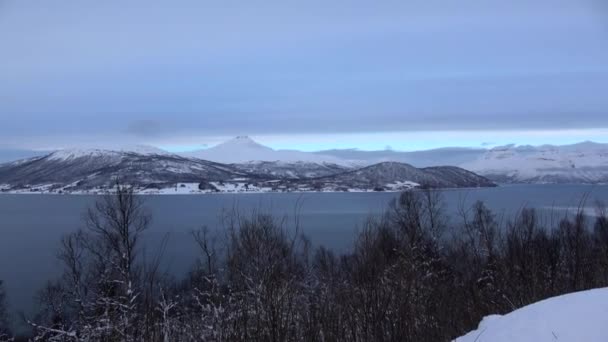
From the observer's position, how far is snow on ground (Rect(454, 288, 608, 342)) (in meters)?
4.04

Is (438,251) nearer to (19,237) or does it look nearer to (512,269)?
(512,269)

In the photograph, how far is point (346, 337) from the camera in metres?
5.54

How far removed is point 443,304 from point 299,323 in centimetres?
248

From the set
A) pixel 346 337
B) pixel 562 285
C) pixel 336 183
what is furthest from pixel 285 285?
pixel 336 183

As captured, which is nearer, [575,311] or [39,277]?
[575,311]

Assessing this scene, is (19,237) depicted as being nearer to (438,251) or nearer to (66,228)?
(66,228)

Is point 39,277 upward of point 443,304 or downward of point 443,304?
downward

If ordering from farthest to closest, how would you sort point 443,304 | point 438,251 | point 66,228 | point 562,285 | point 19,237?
point 66,228 < point 19,237 < point 438,251 < point 562,285 < point 443,304

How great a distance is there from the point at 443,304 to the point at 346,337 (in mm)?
2178

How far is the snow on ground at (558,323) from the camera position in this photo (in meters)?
4.04

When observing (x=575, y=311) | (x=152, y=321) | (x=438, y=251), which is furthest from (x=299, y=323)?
(x=438, y=251)

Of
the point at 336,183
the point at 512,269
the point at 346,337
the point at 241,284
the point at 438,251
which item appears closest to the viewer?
the point at 346,337

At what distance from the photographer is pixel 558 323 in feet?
13.9

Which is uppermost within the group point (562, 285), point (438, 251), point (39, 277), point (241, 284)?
point (241, 284)
